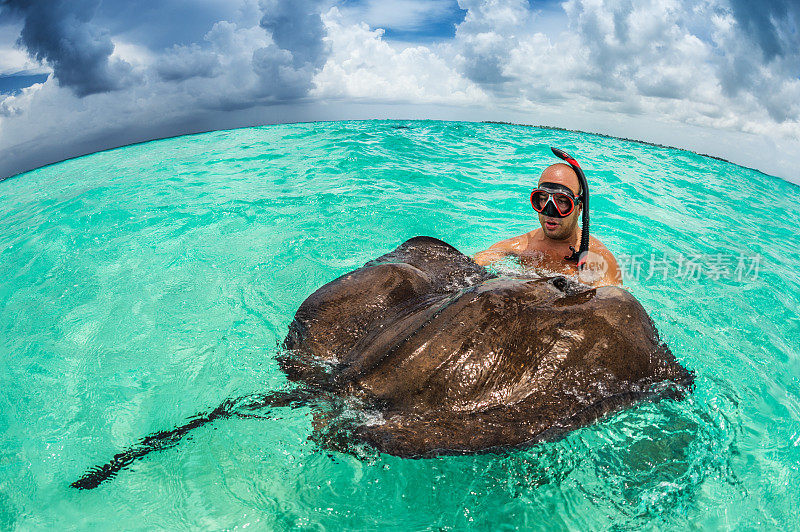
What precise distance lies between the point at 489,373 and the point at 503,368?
3.7 inches

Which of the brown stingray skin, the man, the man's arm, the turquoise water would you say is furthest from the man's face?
the brown stingray skin

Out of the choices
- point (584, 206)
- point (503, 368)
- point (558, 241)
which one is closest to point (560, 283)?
point (503, 368)

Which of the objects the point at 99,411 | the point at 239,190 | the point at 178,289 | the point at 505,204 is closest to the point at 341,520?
the point at 99,411

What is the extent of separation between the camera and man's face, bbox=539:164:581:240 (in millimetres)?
4941

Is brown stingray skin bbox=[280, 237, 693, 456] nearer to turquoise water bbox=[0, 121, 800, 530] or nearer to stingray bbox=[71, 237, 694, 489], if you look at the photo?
stingray bbox=[71, 237, 694, 489]

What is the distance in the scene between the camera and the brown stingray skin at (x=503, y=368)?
227cm

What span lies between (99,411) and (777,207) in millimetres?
25760

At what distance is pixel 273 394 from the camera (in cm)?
302

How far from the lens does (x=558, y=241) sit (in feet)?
18.8

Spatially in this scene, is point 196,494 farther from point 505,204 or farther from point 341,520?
point 505,204

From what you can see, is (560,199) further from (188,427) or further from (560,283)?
(188,427)

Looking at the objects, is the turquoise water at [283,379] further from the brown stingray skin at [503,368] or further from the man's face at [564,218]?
the man's face at [564,218]

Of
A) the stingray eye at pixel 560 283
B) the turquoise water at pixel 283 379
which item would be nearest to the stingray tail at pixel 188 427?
the turquoise water at pixel 283 379

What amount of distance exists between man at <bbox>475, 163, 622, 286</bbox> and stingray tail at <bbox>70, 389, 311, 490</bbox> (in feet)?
12.2
